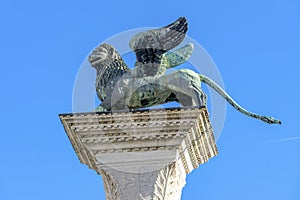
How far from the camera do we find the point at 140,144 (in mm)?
15602

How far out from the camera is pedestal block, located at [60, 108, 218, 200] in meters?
15.4

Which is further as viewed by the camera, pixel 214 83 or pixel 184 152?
pixel 214 83

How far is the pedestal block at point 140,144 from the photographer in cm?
1545

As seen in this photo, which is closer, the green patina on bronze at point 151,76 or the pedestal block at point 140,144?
the pedestal block at point 140,144

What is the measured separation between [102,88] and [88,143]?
124cm

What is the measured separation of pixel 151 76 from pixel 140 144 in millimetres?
1387

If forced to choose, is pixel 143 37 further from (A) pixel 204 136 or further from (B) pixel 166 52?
(A) pixel 204 136

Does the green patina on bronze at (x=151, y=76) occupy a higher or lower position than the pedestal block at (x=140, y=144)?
higher

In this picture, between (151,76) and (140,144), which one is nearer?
(140,144)

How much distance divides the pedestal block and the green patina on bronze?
0.58 meters

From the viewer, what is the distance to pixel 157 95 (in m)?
16.3

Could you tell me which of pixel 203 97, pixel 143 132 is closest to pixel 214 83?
pixel 203 97

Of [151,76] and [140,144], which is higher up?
[151,76]

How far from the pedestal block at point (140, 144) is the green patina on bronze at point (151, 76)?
1.92 ft
